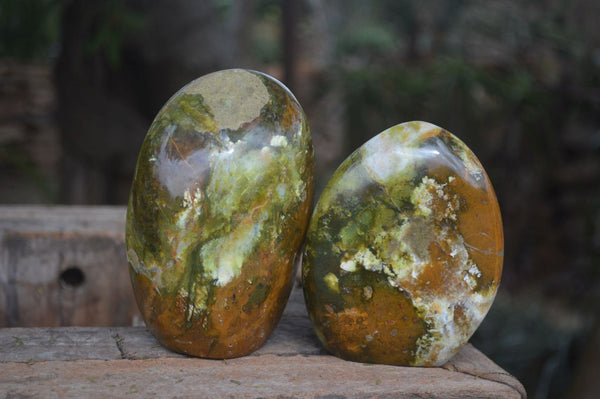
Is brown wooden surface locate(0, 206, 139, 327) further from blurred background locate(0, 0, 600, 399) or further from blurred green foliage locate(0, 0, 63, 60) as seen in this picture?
blurred green foliage locate(0, 0, 63, 60)

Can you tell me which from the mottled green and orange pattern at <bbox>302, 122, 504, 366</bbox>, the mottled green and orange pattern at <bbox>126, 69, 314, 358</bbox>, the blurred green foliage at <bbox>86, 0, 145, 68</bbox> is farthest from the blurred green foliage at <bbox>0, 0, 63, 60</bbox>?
the mottled green and orange pattern at <bbox>302, 122, 504, 366</bbox>

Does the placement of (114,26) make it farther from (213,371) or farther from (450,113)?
(213,371)

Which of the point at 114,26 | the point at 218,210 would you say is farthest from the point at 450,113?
the point at 218,210

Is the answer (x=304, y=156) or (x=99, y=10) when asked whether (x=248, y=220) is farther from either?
(x=99, y=10)

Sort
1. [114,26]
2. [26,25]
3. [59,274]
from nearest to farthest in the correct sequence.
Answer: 1. [59,274]
2. [114,26]
3. [26,25]

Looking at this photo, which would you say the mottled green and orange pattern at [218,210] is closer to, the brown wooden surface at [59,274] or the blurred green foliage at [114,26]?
the brown wooden surface at [59,274]
